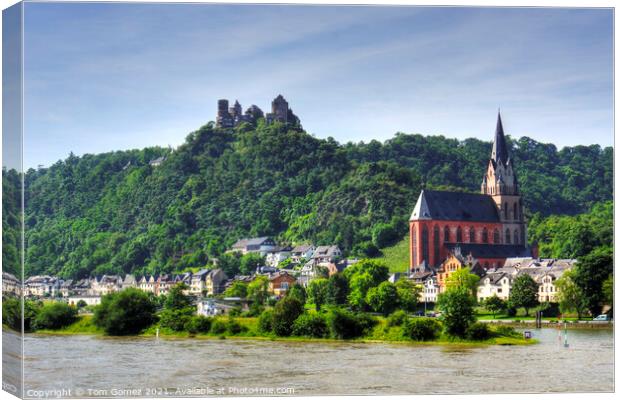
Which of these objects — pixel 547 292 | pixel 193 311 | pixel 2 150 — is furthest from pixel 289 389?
pixel 547 292

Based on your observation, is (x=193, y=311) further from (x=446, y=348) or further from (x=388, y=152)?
(x=388, y=152)

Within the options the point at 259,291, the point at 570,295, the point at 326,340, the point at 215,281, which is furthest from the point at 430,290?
the point at 326,340

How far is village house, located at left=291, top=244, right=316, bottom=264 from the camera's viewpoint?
136ft

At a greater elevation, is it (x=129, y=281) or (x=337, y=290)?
(x=129, y=281)

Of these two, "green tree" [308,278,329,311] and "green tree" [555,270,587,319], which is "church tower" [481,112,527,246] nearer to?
"green tree" [308,278,329,311]

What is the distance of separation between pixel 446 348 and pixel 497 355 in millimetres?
1607

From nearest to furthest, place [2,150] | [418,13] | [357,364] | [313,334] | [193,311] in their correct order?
[2,150] → [418,13] → [357,364] → [313,334] → [193,311]

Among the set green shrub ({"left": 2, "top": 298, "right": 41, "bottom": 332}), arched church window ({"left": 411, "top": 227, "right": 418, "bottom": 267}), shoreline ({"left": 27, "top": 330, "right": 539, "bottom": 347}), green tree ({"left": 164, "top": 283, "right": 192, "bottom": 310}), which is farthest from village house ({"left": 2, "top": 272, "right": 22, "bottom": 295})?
arched church window ({"left": 411, "top": 227, "right": 418, "bottom": 267})

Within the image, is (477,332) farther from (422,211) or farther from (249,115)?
(249,115)

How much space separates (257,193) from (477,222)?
1082 centimetres

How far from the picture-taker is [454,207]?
123 feet

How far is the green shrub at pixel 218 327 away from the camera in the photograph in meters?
23.3

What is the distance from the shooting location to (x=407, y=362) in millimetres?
16672

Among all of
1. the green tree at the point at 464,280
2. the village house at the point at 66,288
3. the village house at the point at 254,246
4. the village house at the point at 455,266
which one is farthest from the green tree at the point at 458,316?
the village house at the point at 254,246
